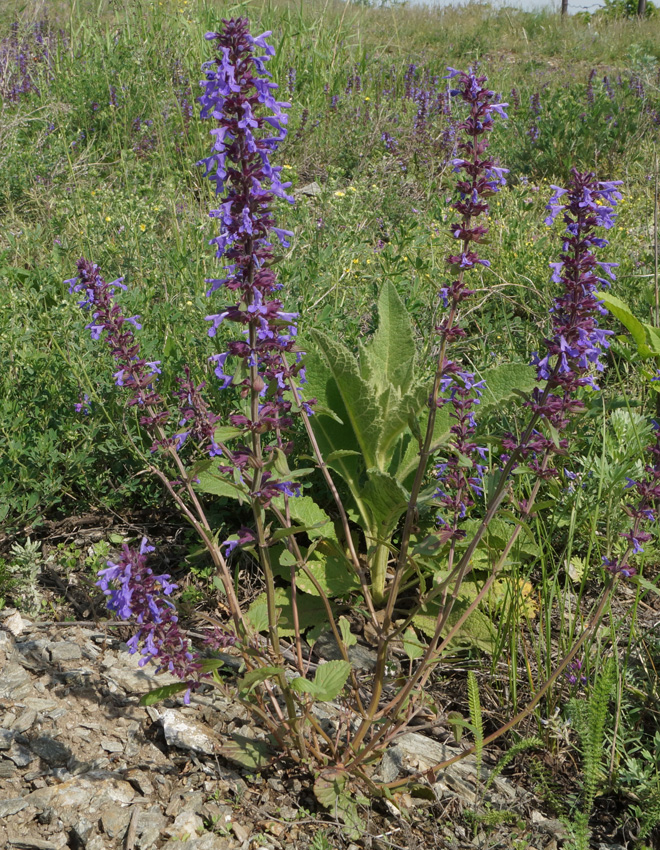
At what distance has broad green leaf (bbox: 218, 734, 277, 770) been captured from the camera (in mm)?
1969

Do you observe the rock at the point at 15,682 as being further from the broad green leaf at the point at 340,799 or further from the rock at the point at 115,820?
the broad green leaf at the point at 340,799

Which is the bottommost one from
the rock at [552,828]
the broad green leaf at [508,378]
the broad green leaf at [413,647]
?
the rock at [552,828]

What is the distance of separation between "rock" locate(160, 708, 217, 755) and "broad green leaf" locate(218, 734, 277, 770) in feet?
0.15

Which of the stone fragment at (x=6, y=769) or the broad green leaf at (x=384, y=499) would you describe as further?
the broad green leaf at (x=384, y=499)

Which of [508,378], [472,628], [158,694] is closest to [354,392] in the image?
[508,378]

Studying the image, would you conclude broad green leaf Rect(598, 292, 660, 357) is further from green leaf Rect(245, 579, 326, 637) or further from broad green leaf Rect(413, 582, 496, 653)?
green leaf Rect(245, 579, 326, 637)

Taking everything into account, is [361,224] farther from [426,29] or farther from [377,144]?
[426,29]

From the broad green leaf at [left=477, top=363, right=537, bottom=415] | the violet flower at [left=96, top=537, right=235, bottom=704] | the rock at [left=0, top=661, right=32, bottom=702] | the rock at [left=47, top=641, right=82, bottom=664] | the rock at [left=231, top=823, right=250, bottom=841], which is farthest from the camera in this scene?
the broad green leaf at [left=477, top=363, right=537, bottom=415]

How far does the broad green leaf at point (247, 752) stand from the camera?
1.97 m

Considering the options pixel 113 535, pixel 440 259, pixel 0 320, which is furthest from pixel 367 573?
pixel 440 259

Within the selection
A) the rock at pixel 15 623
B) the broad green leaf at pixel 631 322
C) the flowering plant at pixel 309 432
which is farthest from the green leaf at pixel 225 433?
the broad green leaf at pixel 631 322

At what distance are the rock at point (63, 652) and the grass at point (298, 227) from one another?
0.57 m

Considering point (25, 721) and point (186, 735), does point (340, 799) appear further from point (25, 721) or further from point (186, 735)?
point (25, 721)

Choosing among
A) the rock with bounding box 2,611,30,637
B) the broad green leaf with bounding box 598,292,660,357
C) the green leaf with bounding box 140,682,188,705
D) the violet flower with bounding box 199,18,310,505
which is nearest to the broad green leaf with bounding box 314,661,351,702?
the green leaf with bounding box 140,682,188,705
